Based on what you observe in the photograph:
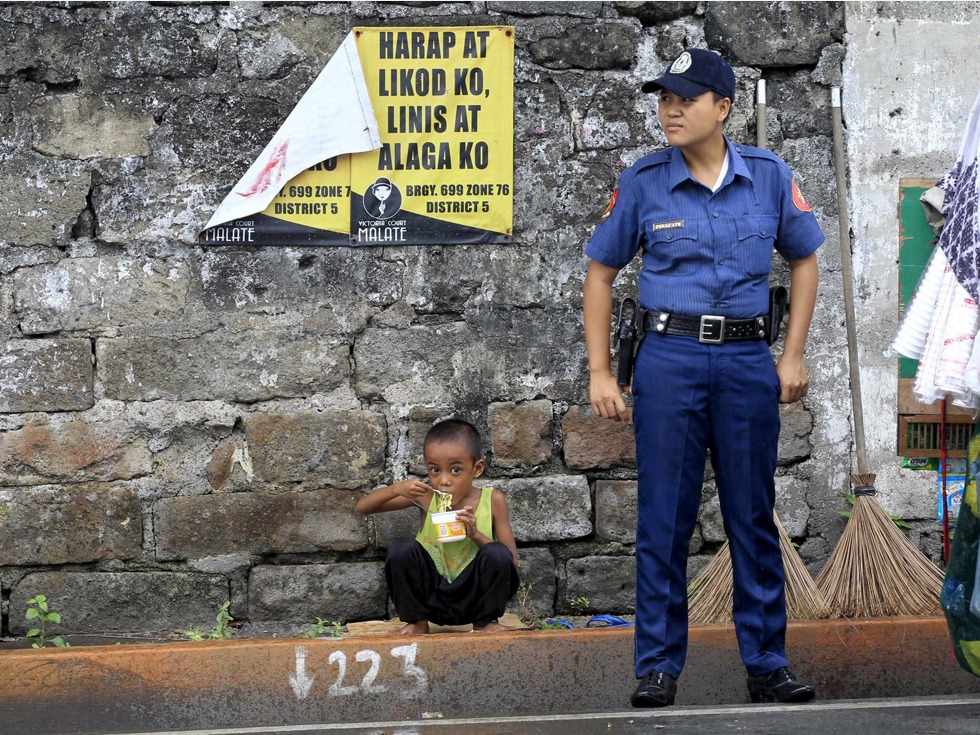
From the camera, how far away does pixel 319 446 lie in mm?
4801

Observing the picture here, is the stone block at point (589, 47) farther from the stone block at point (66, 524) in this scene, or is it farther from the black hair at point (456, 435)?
the stone block at point (66, 524)

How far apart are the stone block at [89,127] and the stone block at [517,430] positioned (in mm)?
1654

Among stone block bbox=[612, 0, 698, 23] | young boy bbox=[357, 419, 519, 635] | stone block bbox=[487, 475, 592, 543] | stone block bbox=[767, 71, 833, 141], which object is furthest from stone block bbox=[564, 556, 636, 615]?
stone block bbox=[612, 0, 698, 23]

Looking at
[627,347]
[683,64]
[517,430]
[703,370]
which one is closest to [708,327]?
[703,370]

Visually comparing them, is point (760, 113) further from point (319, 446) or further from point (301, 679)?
point (301, 679)

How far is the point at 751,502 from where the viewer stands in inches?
153

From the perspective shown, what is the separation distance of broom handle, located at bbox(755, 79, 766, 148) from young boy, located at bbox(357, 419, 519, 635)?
1522 mm

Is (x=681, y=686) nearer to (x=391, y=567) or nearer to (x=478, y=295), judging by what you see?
(x=391, y=567)

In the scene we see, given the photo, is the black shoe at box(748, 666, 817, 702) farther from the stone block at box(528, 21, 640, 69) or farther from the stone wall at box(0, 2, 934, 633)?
the stone block at box(528, 21, 640, 69)

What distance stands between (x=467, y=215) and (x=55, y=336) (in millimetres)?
1598

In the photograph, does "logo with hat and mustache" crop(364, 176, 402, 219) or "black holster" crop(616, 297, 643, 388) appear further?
"logo with hat and mustache" crop(364, 176, 402, 219)

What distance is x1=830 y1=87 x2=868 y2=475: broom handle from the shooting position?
4.81m

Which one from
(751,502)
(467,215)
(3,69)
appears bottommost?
(751,502)

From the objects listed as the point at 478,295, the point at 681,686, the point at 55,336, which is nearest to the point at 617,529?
the point at 681,686
